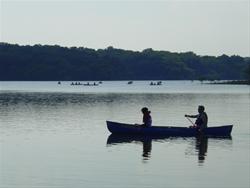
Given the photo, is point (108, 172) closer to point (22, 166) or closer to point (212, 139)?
point (22, 166)

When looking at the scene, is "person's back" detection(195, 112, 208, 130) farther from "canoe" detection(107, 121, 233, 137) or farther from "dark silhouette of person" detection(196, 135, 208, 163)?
"dark silhouette of person" detection(196, 135, 208, 163)

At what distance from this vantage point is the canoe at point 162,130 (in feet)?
129

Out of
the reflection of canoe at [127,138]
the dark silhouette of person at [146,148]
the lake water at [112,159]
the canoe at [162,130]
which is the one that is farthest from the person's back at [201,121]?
the dark silhouette of person at [146,148]

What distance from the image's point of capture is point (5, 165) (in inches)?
1066

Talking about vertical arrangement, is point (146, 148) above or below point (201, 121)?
below

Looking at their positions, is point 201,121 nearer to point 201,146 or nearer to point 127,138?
point 201,146

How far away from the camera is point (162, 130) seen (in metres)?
39.3

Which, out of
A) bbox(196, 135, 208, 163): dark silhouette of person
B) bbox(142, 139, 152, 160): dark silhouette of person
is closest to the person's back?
bbox(196, 135, 208, 163): dark silhouette of person

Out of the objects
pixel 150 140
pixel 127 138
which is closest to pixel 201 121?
pixel 150 140

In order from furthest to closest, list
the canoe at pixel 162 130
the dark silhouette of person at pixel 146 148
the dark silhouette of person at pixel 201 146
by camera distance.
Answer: the canoe at pixel 162 130
the dark silhouette of person at pixel 146 148
the dark silhouette of person at pixel 201 146

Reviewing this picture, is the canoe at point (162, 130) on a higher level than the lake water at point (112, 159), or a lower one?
higher

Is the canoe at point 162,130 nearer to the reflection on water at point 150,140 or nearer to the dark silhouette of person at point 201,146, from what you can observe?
the reflection on water at point 150,140

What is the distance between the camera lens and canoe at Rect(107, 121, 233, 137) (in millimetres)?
39344

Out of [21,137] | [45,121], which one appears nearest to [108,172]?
[21,137]
